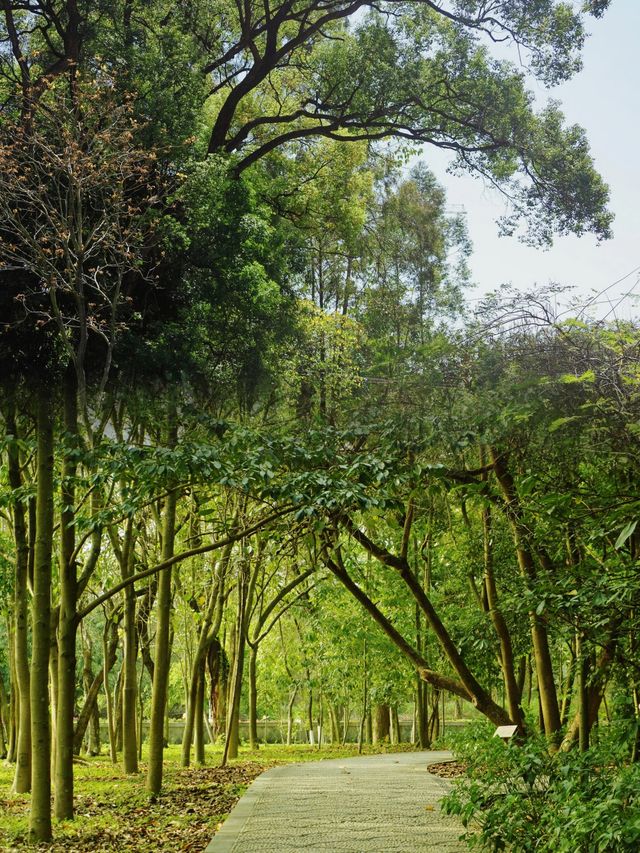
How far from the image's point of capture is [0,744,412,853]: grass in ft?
25.0

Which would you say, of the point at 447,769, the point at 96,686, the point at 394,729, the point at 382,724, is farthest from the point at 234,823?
the point at 382,724

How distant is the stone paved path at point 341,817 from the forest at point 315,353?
721 millimetres

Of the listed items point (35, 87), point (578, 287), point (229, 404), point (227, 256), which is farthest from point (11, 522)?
point (578, 287)

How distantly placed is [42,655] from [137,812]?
221 centimetres

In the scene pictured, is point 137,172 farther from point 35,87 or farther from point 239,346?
point 239,346

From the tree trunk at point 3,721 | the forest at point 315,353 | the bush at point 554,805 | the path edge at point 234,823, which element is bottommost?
the tree trunk at point 3,721

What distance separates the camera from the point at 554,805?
4.87m

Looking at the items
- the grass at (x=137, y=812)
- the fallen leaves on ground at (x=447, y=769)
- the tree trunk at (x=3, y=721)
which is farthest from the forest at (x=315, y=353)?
the tree trunk at (x=3, y=721)

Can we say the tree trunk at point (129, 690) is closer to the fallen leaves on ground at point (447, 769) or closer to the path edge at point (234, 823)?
the path edge at point (234, 823)

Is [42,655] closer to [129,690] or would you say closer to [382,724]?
[129,690]

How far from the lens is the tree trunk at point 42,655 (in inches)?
314

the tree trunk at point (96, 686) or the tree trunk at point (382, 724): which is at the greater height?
the tree trunk at point (96, 686)

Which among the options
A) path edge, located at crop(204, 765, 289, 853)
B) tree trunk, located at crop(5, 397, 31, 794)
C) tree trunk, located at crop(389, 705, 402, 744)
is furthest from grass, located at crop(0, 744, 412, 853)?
tree trunk, located at crop(389, 705, 402, 744)

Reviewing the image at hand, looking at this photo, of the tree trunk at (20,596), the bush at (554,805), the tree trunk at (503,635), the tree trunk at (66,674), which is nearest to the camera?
the bush at (554,805)
